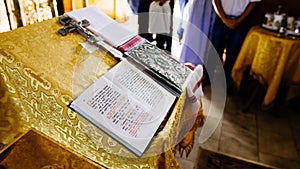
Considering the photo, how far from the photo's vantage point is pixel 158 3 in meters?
2.36

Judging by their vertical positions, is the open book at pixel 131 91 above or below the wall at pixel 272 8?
above

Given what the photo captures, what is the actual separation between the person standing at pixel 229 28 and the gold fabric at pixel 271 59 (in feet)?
0.76

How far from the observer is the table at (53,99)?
0.66 m

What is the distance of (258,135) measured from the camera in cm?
200

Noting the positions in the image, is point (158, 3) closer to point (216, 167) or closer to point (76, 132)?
point (216, 167)

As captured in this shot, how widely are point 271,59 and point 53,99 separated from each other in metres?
1.91

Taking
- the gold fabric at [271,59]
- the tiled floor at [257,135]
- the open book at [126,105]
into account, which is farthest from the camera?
the gold fabric at [271,59]

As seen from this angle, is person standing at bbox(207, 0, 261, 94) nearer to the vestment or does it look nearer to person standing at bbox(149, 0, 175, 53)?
the vestment

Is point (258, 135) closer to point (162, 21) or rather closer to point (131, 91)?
point (162, 21)

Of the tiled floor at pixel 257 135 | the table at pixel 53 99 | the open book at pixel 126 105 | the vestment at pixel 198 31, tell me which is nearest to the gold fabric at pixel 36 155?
the table at pixel 53 99

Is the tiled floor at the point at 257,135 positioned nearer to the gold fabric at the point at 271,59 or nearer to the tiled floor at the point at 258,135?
the tiled floor at the point at 258,135

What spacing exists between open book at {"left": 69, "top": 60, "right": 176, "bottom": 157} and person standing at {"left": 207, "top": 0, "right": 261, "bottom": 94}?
5.99 feet

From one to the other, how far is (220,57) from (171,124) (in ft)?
6.57

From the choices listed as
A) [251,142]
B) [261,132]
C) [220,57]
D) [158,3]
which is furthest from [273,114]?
[158,3]
